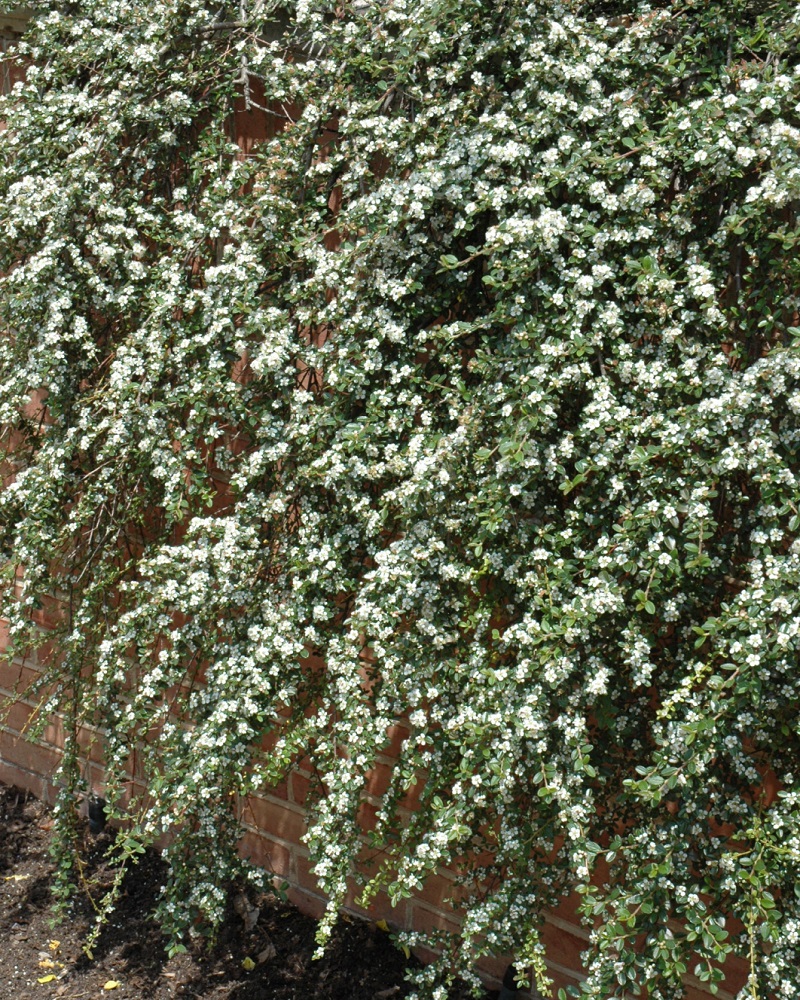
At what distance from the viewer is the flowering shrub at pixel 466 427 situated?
200 cm

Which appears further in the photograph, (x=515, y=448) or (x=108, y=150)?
(x=108, y=150)

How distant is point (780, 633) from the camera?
1.81 meters

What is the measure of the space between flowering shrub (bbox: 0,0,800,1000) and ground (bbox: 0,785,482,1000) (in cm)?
50

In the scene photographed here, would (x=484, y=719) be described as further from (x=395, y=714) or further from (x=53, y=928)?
(x=53, y=928)

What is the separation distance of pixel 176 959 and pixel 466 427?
202cm

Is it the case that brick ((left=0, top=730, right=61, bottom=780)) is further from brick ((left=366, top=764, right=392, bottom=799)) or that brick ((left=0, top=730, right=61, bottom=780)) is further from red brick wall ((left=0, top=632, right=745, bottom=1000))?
brick ((left=366, top=764, right=392, bottom=799))

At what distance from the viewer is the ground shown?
3141 mm

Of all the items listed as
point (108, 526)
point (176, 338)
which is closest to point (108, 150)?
point (176, 338)

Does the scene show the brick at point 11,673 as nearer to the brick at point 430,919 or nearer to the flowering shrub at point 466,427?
the flowering shrub at point 466,427

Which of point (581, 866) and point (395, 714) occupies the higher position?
point (395, 714)

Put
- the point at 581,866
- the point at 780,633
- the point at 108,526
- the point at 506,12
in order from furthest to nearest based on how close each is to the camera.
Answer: the point at 108,526 < the point at 506,12 < the point at 581,866 < the point at 780,633

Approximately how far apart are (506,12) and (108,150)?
1093 millimetres

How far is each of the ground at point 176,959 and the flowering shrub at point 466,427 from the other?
1.65ft

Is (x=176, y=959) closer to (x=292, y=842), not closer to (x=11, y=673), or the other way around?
(x=292, y=842)
